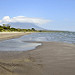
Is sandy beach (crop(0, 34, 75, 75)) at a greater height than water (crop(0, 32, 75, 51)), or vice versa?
sandy beach (crop(0, 34, 75, 75))

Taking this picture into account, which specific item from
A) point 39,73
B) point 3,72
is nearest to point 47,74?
point 39,73

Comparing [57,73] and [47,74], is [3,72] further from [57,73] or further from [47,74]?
[57,73]

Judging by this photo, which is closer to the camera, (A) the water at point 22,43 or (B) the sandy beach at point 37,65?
(B) the sandy beach at point 37,65

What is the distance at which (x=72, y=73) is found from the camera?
4383 mm

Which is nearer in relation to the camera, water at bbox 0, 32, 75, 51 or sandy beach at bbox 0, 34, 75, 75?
sandy beach at bbox 0, 34, 75, 75

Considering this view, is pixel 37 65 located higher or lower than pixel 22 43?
higher

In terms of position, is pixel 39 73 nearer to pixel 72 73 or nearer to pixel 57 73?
pixel 57 73

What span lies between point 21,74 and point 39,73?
2.46 ft

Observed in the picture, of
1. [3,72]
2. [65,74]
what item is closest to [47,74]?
[65,74]

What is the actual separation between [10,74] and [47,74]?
4.93ft

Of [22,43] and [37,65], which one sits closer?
[37,65]

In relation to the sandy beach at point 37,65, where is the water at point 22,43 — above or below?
below

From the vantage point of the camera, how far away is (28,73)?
4.36 meters

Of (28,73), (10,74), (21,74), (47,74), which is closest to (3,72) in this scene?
(10,74)
